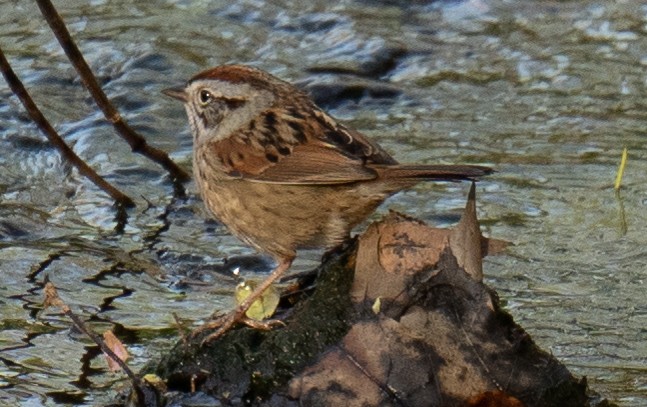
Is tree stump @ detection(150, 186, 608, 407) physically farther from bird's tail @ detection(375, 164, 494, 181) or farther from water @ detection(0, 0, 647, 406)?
water @ detection(0, 0, 647, 406)

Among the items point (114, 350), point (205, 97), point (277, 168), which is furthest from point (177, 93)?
point (114, 350)

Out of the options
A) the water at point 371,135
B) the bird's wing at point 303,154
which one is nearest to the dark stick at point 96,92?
the water at point 371,135

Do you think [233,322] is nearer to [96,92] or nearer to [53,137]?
[96,92]

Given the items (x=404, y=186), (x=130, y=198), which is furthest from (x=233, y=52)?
(x=404, y=186)

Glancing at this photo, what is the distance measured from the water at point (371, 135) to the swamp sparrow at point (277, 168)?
58 centimetres

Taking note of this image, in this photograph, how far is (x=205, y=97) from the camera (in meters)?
6.50

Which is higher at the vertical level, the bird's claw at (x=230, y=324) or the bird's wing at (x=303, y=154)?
the bird's wing at (x=303, y=154)

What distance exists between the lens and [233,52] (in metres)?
10.2

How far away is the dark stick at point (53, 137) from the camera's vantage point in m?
7.10

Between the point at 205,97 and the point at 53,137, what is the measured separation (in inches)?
49.0

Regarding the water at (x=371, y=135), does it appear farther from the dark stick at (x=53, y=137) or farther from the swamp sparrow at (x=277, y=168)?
the swamp sparrow at (x=277, y=168)

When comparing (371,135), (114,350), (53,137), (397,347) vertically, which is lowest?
(371,135)

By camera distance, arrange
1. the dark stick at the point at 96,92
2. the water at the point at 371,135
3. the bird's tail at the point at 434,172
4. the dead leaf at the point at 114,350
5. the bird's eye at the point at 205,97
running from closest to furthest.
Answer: the bird's tail at the point at 434,172
the dead leaf at the point at 114,350
the water at the point at 371,135
the bird's eye at the point at 205,97
the dark stick at the point at 96,92

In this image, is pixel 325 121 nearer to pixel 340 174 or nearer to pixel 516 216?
pixel 340 174
